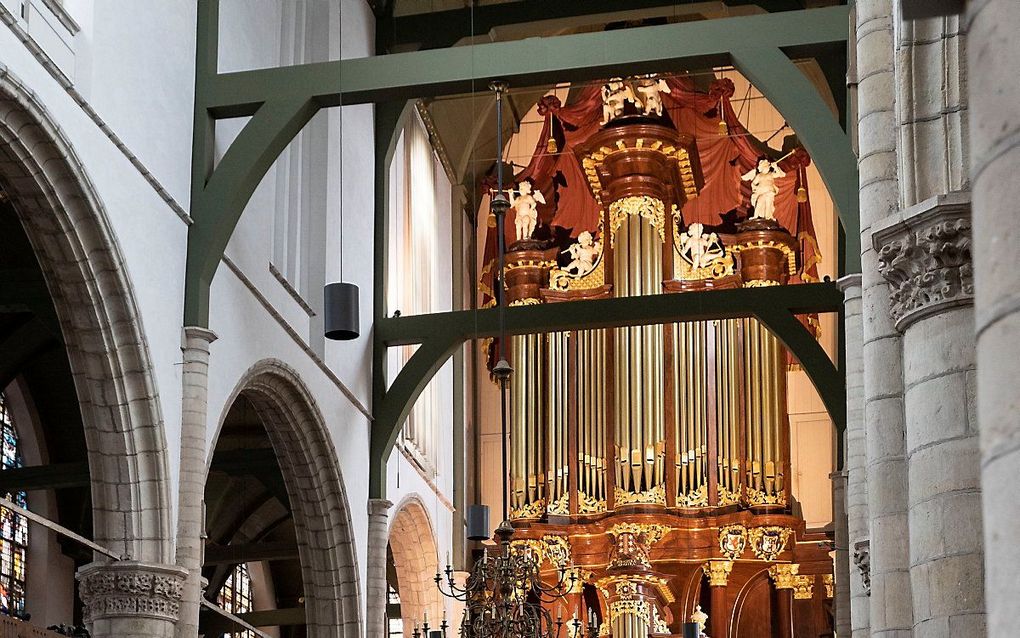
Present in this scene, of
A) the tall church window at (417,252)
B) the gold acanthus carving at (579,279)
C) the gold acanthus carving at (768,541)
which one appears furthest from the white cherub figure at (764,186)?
the tall church window at (417,252)

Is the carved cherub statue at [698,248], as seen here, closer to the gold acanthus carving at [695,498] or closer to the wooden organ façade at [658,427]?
the wooden organ façade at [658,427]

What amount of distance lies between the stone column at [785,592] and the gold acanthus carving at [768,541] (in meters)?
0.21

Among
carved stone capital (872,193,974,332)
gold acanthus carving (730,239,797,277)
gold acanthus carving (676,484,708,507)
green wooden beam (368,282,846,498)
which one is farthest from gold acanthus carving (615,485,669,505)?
carved stone capital (872,193,974,332)

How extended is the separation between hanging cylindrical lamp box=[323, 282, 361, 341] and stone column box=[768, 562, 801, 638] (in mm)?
8927

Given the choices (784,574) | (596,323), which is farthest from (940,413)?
(784,574)

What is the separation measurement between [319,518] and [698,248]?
6.69m

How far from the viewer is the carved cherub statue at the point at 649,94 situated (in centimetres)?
1938

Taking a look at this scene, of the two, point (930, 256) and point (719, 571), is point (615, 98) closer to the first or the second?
point (719, 571)

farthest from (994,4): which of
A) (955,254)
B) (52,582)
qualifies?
(52,582)

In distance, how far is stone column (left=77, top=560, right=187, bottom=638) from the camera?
10422 millimetres

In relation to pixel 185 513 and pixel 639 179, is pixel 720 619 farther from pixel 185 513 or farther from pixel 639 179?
pixel 185 513

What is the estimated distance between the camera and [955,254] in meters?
5.50

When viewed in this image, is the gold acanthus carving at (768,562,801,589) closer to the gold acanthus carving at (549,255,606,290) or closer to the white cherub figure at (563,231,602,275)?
the gold acanthus carving at (549,255,606,290)

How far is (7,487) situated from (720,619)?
817 centimetres
